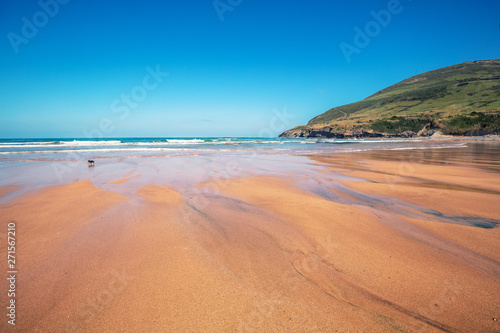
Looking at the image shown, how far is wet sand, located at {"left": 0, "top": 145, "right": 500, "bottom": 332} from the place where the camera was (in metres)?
1.75

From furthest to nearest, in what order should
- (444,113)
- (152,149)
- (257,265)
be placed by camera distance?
1. (444,113)
2. (152,149)
3. (257,265)

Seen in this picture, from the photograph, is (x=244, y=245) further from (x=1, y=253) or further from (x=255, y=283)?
(x=1, y=253)

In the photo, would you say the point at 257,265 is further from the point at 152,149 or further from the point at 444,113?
the point at 444,113

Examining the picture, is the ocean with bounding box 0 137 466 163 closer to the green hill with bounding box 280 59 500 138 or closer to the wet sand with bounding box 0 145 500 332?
the wet sand with bounding box 0 145 500 332

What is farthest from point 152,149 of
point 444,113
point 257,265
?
point 444,113

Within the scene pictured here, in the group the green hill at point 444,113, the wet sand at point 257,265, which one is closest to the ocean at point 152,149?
the wet sand at point 257,265

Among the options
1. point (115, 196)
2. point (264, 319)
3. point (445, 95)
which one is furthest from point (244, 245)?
point (445, 95)

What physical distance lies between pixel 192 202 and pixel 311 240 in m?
2.96

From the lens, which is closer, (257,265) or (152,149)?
(257,265)

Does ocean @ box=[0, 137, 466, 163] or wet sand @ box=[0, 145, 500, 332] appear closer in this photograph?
wet sand @ box=[0, 145, 500, 332]

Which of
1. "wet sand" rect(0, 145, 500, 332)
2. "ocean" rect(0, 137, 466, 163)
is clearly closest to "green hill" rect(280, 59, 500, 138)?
"ocean" rect(0, 137, 466, 163)

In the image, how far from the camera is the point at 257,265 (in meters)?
2.49

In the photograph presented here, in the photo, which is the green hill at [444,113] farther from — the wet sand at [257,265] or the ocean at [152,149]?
the wet sand at [257,265]

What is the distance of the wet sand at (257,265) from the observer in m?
1.75
